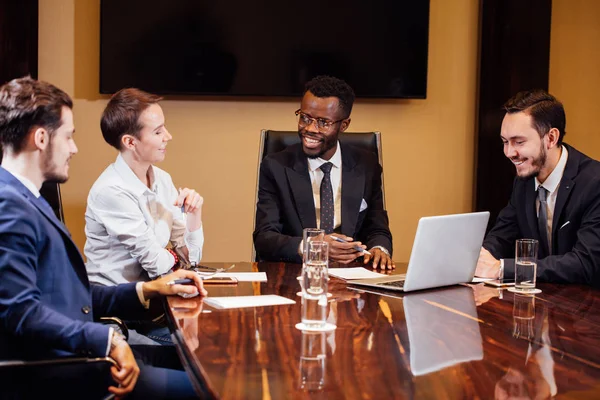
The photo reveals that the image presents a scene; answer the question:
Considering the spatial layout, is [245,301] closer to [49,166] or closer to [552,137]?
[49,166]

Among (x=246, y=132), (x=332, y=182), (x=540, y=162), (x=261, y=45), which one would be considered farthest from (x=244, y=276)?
(x=261, y=45)

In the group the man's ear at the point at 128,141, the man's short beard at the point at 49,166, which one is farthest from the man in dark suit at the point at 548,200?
the man's short beard at the point at 49,166

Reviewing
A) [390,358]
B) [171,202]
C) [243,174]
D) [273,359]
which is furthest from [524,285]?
[243,174]

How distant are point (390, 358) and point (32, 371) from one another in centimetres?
76

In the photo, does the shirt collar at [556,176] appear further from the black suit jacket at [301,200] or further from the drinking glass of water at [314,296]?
the drinking glass of water at [314,296]

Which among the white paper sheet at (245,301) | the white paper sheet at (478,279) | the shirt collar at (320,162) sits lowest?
the white paper sheet at (245,301)

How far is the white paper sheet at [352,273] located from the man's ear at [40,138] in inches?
41.5

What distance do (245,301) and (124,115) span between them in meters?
1.04

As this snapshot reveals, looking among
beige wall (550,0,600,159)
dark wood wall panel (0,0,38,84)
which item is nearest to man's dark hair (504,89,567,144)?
beige wall (550,0,600,159)

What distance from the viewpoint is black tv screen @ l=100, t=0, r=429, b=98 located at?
172 inches

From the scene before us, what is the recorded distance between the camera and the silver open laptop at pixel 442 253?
7.00 ft

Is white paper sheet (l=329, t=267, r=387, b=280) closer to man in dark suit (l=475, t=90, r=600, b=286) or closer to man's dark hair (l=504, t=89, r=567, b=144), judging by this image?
man in dark suit (l=475, t=90, r=600, b=286)

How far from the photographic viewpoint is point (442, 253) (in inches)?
87.0

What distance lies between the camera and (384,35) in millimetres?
4539
